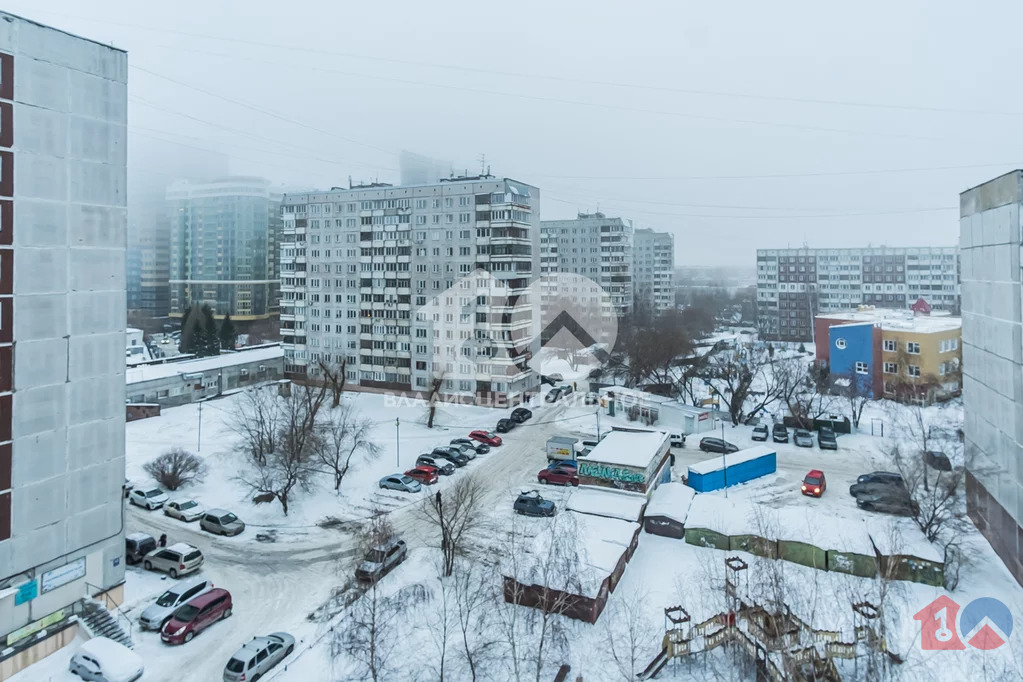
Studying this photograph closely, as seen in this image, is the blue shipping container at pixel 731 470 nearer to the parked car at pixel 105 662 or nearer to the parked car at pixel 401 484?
the parked car at pixel 401 484

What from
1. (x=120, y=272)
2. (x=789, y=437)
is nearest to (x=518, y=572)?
(x=120, y=272)

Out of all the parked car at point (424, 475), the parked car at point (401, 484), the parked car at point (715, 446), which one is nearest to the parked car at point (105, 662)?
the parked car at point (401, 484)

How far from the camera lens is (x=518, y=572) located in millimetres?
12625

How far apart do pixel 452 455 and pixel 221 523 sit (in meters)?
8.75

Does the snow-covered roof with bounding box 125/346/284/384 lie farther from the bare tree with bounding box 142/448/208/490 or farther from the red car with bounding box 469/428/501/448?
the red car with bounding box 469/428/501/448

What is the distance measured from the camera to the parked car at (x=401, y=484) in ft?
67.3

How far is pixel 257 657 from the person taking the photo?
10.9 metres

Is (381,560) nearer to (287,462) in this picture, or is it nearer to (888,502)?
(287,462)

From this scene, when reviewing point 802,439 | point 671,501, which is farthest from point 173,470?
point 802,439

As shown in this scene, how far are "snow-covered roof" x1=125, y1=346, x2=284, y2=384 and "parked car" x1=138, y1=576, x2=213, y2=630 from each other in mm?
19573

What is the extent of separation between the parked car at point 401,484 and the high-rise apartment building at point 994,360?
15.4 m

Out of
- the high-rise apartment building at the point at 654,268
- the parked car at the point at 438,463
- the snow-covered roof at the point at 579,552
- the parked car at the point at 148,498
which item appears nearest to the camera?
the snow-covered roof at the point at 579,552

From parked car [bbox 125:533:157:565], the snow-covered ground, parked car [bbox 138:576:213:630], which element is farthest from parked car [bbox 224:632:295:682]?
parked car [bbox 125:533:157:565]

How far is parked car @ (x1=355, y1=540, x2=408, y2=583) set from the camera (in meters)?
13.4
